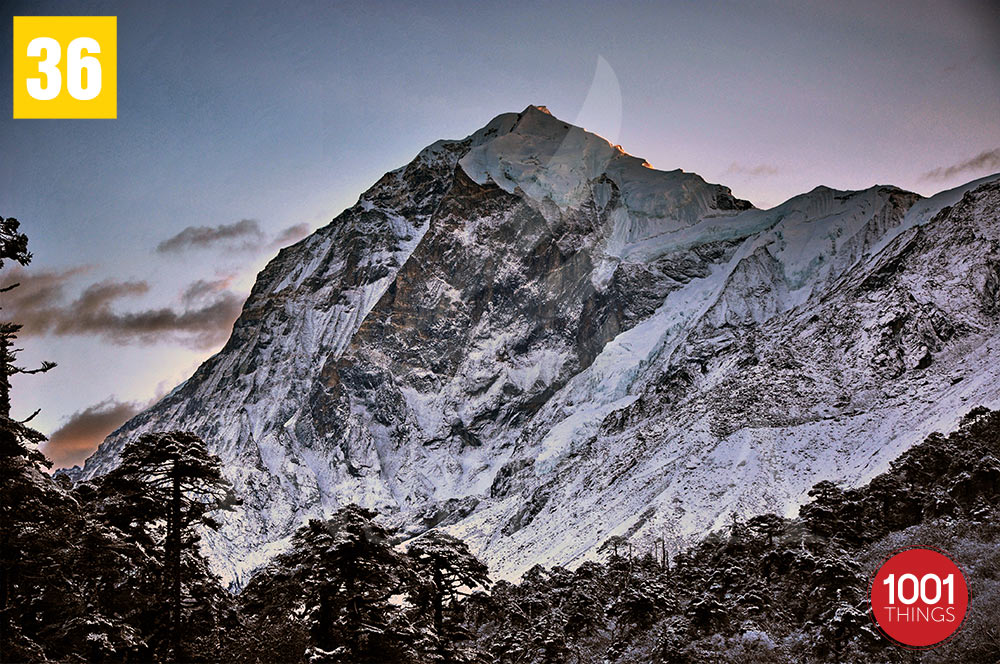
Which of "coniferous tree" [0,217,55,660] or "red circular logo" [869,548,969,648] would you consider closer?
"coniferous tree" [0,217,55,660]

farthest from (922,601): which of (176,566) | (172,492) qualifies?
(172,492)

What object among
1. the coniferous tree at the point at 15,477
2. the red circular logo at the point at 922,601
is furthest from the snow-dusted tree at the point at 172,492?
the red circular logo at the point at 922,601

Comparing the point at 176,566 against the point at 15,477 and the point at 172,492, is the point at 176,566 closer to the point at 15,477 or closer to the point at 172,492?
the point at 172,492

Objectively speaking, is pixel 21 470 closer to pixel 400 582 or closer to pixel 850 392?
pixel 400 582

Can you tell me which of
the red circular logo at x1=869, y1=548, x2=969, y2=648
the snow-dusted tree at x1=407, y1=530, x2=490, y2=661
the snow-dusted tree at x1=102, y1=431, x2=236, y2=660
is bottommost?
the red circular logo at x1=869, y1=548, x2=969, y2=648

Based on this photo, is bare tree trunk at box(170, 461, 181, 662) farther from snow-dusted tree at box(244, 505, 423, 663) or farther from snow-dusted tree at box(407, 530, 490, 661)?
snow-dusted tree at box(407, 530, 490, 661)

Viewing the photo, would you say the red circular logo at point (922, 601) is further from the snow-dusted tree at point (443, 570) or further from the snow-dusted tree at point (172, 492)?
the snow-dusted tree at point (172, 492)

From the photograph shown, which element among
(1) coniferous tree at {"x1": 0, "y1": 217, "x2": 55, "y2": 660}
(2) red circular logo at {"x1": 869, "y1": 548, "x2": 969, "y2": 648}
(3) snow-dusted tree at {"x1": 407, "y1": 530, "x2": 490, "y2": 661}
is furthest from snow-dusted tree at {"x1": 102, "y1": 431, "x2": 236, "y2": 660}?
(2) red circular logo at {"x1": 869, "y1": 548, "x2": 969, "y2": 648}

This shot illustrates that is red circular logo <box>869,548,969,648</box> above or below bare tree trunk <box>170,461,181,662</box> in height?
below
